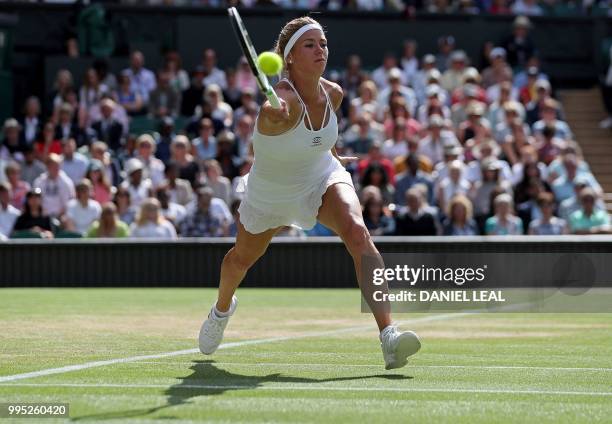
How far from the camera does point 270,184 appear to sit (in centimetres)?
859

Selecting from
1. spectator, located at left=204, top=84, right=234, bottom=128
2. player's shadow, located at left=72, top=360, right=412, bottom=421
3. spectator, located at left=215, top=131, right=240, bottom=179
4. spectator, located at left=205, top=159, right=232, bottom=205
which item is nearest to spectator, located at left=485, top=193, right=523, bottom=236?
spectator, located at left=205, top=159, right=232, bottom=205

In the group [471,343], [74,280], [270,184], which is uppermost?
[270,184]

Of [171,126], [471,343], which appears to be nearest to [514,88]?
[171,126]

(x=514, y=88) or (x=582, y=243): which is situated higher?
(x=514, y=88)

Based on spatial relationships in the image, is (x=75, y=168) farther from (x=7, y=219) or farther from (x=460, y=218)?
(x=460, y=218)

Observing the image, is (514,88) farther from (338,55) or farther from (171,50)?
(171,50)

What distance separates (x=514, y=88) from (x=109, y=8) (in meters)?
7.62

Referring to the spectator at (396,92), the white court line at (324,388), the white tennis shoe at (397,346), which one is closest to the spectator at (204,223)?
the spectator at (396,92)

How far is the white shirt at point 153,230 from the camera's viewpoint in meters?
19.0

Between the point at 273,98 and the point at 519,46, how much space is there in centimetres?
1867

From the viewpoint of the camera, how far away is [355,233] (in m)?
8.15

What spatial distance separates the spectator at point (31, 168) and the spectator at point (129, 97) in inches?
94.8

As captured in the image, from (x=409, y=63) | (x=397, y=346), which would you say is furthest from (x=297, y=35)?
(x=409, y=63)

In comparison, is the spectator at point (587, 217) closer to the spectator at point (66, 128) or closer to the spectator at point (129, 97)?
the spectator at point (129, 97)
